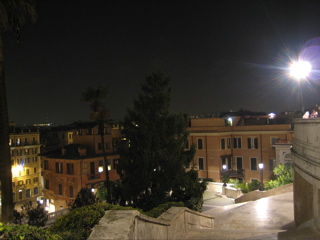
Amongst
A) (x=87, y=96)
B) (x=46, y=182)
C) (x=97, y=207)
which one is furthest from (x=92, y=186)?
(x=97, y=207)

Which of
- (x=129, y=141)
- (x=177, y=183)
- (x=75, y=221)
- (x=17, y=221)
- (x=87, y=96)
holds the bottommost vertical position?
(x=17, y=221)

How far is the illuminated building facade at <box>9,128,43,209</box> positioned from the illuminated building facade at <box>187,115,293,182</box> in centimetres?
3315

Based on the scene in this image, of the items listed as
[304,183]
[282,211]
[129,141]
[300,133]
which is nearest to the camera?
[304,183]

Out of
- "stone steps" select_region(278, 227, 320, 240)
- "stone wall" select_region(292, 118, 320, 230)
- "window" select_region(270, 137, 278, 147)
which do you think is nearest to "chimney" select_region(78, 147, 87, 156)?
"window" select_region(270, 137, 278, 147)

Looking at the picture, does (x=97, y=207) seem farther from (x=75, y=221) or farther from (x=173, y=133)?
(x=173, y=133)

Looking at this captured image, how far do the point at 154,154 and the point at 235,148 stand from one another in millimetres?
27056

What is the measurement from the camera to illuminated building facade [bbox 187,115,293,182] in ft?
126

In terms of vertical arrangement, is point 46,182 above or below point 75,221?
below

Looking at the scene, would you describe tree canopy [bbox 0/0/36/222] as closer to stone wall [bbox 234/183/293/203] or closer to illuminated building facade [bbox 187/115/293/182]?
stone wall [bbox 234/183/293/203]

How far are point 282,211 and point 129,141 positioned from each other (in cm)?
1036

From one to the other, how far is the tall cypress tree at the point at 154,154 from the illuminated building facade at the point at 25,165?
41.7 m

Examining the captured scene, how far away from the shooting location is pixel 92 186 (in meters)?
37.9

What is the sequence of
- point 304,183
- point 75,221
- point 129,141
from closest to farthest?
point 75,221, point 304,183, point 129,141

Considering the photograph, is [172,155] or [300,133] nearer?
[300,133]
